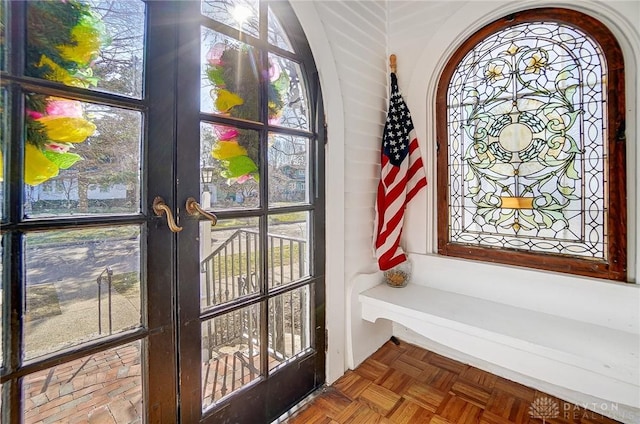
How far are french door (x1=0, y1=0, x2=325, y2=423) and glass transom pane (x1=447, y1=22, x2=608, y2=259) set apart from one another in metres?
1.12

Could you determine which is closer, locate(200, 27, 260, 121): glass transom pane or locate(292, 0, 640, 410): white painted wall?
locate(200, 27, 260, 121): glass transom pane

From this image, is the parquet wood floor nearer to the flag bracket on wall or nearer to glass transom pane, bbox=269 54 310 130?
the flag bracket on wall

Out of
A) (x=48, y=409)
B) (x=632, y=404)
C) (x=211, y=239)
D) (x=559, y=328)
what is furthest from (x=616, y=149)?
(x=48, y=409)

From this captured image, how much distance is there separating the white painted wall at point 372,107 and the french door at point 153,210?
0.23m

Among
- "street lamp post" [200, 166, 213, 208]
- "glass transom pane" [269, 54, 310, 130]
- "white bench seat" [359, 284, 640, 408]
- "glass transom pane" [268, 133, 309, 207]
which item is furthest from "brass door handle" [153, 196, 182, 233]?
"white bench seat" [359, 284, 640, 408]

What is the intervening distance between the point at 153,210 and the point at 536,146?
78.5 inches

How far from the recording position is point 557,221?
1.63 metres

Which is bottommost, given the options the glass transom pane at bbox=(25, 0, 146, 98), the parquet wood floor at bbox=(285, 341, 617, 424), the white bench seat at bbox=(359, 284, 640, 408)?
the parquet wood floor at bbox=(285, 341, 617, 424)

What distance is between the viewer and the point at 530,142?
65.9 inches

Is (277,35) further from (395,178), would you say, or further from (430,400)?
(430,400)

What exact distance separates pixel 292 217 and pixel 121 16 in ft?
3.37

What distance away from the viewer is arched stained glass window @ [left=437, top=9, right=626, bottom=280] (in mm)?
1478

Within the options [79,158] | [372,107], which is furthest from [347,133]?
[79,158]

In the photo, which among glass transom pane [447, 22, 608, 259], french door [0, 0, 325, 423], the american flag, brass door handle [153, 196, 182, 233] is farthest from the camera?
the american flag
